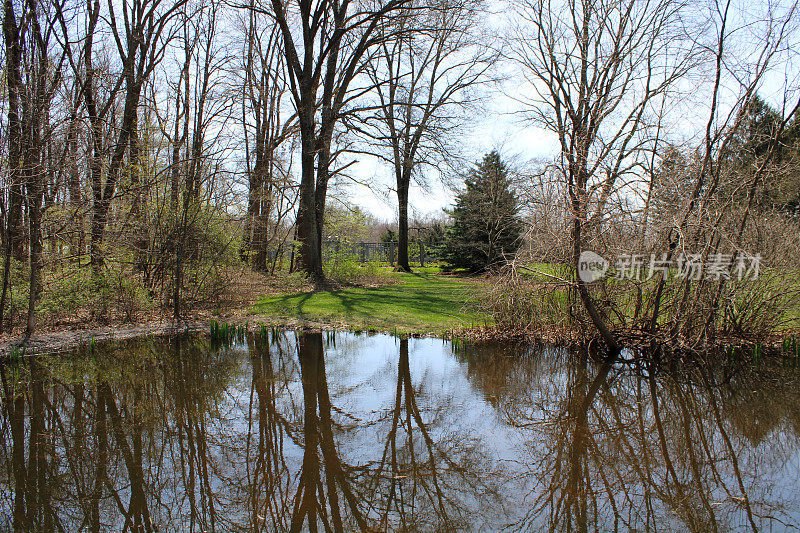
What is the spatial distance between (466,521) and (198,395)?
398 cm

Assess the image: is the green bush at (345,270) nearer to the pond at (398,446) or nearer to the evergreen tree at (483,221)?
the evergreen tree at (483,221)

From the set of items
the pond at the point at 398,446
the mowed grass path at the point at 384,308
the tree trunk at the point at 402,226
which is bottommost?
the pond at the point at 398,446

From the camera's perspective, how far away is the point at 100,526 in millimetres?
3188

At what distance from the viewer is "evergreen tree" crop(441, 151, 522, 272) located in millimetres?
21016

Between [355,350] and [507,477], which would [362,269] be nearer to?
[355,350]

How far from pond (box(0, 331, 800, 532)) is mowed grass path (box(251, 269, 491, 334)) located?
2.77 metres

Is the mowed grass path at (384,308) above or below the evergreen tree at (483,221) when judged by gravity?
below

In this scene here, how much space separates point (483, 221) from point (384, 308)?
1091 centimetres

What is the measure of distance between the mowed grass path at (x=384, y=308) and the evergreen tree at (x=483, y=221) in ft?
20.1

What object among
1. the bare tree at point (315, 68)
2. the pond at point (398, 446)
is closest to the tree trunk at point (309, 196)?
the bare tree at point (315, 68)

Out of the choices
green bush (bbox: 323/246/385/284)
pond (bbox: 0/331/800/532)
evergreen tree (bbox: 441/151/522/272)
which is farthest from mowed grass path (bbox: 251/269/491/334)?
evergreen tree (bbox: 441/151/522/272)

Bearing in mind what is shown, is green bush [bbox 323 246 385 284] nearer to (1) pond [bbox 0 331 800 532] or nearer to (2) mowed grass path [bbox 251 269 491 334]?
→ (2) mowed grass path [bbox 251 269 491 334]

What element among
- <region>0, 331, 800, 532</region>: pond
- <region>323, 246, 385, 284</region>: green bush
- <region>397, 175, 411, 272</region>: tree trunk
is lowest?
<region>0, 331, 800, 532</region>: pond

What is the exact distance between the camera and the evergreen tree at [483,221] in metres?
21.0
